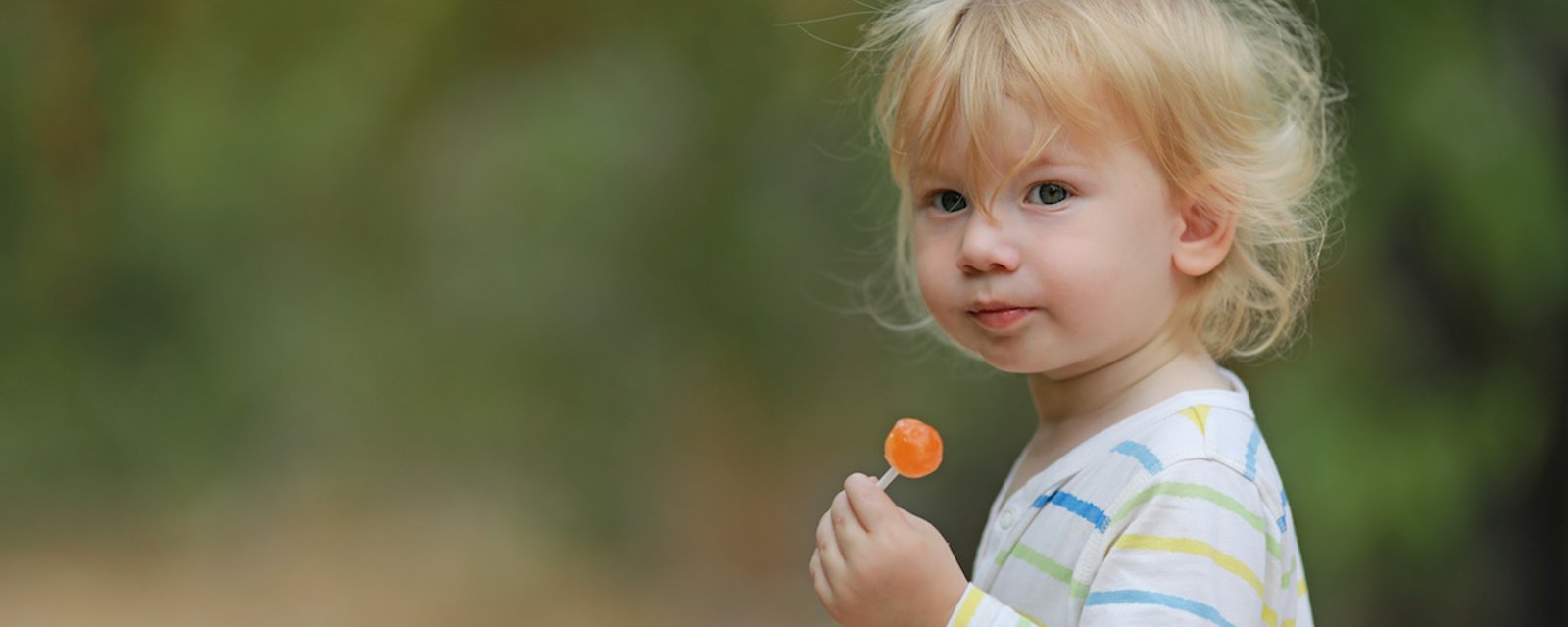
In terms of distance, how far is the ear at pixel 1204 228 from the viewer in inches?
40.5

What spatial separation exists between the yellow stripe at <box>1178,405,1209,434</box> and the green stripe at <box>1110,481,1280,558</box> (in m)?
0.05

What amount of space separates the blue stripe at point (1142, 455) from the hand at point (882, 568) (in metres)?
0.13

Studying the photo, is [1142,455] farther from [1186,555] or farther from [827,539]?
[827,539]

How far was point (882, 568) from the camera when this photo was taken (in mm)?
941

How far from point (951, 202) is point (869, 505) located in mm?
209

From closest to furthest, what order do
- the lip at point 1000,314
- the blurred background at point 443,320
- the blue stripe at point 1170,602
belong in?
the blue stripe at point 1170,602
the lip at point 1000,314
the blurred background at point 443,320

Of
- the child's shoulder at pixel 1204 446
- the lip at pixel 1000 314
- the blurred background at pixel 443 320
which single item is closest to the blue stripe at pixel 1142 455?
the child's shoulder at pixel 1204 446

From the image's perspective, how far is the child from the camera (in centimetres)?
92

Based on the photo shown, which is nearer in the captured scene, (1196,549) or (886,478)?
(1196,549)

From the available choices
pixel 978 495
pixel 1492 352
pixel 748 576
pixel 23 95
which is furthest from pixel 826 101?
pixel 23 95

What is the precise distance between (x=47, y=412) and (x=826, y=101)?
4.99 ft

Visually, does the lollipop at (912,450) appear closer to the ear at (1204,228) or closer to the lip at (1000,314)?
the lip at (1000,314)

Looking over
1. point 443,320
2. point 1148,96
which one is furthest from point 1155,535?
point 443,320

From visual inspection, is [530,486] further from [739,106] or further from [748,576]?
[739,106]
